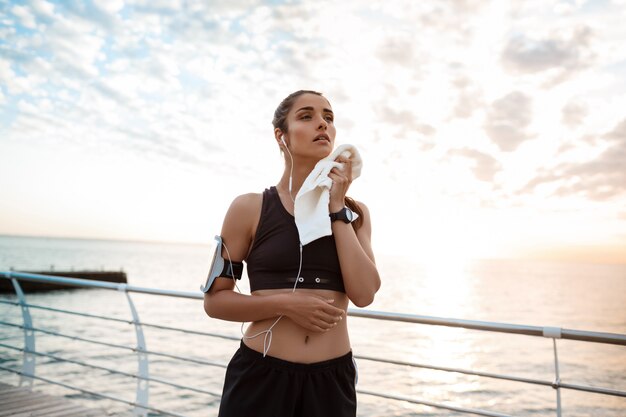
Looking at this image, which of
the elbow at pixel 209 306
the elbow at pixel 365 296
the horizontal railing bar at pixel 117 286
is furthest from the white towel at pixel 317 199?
the horizontal railing bar at pixel 117 286

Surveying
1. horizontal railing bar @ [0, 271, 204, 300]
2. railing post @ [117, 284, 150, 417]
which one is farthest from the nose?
railing post @ [117, 284, 150, 417]

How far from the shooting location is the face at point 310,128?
5.36 ft

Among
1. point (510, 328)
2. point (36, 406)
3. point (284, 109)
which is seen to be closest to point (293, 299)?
point (284, 109)

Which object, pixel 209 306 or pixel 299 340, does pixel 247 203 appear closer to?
pixel 209 306

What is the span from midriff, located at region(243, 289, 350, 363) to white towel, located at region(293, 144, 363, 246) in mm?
197

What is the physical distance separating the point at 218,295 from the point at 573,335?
4.81 feet

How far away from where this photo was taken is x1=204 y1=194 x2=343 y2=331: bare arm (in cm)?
141

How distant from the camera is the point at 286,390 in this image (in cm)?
142

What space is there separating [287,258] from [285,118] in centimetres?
53

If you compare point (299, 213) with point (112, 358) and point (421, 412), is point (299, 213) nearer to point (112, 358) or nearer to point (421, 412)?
point (421, 412)

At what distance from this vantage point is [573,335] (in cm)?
196

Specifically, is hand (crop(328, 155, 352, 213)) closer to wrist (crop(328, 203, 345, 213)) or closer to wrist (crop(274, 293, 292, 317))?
wrist (crop(328, 203, 345, 213))

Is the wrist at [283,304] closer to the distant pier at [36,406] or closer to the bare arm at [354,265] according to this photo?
the bare arm at [354,265]

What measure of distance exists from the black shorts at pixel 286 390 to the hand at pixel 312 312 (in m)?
0.13
